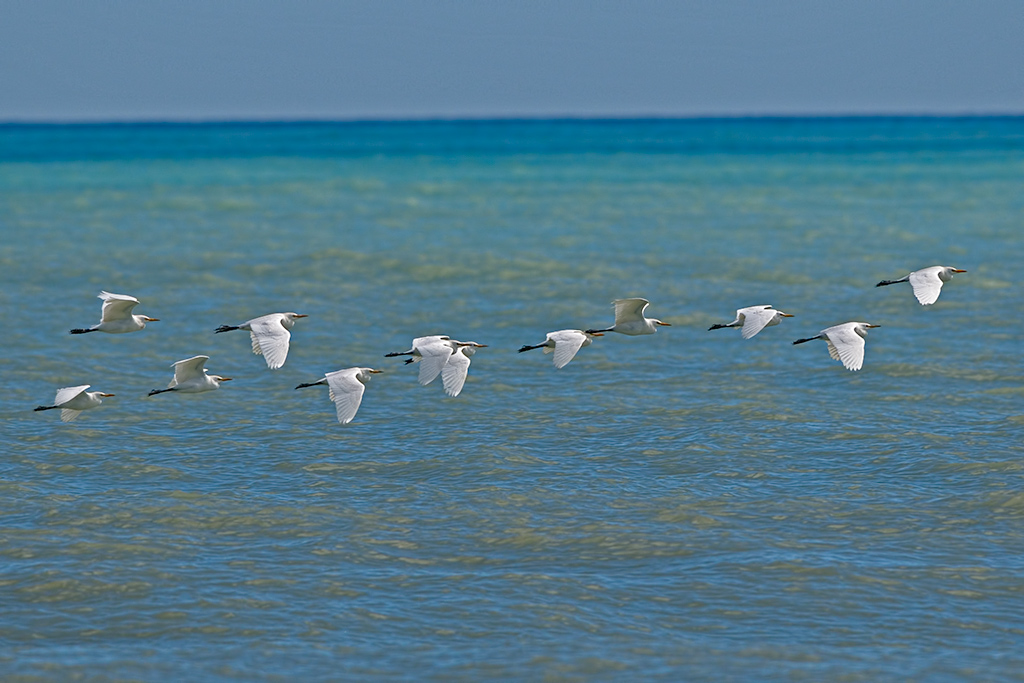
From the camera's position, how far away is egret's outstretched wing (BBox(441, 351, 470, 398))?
1366 centimetres

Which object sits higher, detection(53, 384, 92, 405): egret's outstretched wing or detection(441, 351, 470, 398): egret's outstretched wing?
detection(441, 351, 470, 398): egret's outstretched wing

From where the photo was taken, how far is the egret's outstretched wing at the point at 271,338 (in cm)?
1357

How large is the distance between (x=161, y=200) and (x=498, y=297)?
2296 cm

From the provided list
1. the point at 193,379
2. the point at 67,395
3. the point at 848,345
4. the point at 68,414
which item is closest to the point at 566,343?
the point at 848,345

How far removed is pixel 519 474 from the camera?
14711 millimetres

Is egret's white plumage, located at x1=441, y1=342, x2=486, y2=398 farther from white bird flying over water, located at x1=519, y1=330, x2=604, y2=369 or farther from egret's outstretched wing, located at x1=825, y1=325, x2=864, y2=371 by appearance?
egret's outstretched wing, located at x1=825, y1=325, x2=864, y2=371

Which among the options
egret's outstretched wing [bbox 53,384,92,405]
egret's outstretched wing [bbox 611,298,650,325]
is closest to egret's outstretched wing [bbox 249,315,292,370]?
egret's outstretched wing [bbox 53,384,92,405]

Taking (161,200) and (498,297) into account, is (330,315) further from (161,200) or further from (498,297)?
(161,200)

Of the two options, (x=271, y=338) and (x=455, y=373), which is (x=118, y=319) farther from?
(x=455, y=373)

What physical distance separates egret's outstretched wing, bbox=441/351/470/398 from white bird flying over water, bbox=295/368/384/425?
2.71ft

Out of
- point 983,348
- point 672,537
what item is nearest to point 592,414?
point 672,537

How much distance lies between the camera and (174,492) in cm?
1398

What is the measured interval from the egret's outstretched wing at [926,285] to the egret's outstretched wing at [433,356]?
481cm

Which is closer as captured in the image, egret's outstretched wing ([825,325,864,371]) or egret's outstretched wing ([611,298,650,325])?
egret's outstretched wing ([825,325,864,371])
